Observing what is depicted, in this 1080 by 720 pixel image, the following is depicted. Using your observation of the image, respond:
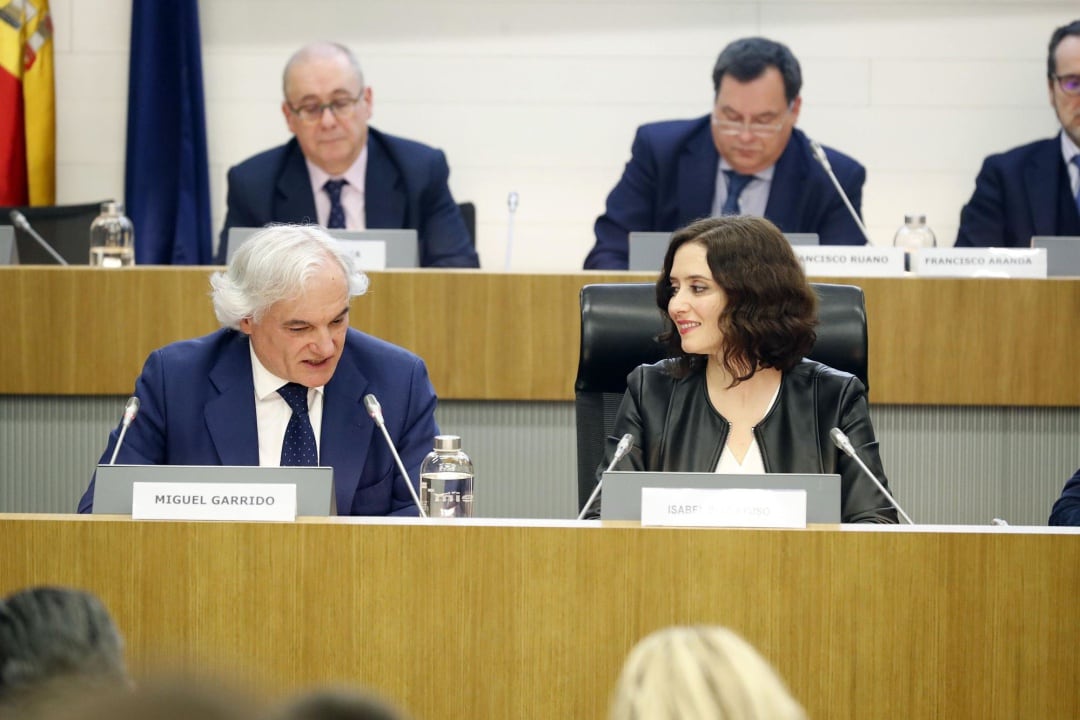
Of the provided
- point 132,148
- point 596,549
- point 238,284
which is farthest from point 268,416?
point 132,148

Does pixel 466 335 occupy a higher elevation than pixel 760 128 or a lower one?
lower

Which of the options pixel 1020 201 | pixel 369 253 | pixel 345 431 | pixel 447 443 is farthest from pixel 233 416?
pixel 1020 201

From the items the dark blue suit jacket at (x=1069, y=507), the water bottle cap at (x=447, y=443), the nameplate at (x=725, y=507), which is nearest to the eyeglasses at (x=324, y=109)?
the water bottle cap at (x=447, y=443)

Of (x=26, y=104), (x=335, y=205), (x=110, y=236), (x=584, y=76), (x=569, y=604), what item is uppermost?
(x=584, y=76)

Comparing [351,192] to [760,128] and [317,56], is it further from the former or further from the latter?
[760,128]

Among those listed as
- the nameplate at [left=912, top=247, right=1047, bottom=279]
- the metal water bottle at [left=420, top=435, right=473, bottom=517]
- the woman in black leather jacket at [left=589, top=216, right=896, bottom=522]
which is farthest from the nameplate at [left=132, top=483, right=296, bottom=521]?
the nameplate at [left=912, top=247, right=1047, bottom=279]

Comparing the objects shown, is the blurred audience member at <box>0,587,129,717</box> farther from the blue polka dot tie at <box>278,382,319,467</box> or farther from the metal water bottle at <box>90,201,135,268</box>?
the metal water bottle at <box>90,201,135,268</box>

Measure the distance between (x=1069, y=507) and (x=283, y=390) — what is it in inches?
60.5

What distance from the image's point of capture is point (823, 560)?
1.79 metres

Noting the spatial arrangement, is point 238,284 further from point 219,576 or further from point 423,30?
point 423,30

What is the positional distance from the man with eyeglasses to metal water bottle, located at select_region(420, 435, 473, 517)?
2754 mm

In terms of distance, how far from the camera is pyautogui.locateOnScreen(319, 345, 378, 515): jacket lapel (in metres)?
2.71

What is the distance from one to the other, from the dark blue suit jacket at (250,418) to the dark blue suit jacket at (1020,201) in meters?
2.65

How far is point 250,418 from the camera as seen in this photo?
2.74 meters
